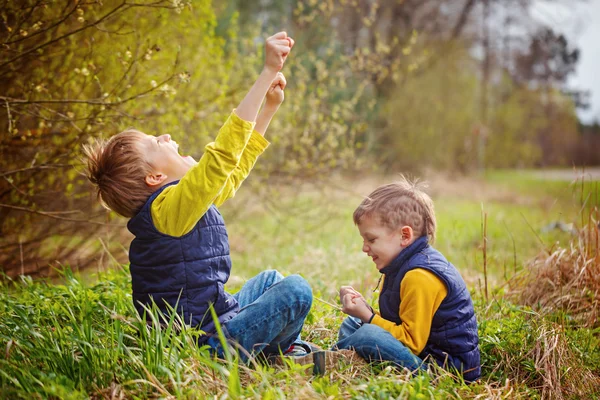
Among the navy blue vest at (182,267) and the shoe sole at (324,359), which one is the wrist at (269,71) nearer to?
the navy blue vest at (182,267)

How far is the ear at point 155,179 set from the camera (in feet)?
8.28

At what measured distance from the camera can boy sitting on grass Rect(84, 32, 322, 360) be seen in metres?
2.41

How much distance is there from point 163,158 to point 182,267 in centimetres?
51

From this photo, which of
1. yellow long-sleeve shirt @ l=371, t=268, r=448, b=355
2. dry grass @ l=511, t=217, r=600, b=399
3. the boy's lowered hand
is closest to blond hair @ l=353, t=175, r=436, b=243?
yellow long-sleeve shirt @ l=371, t=268, r=448, b=355

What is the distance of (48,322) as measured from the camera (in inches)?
108

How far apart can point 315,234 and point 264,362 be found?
17.3 feet

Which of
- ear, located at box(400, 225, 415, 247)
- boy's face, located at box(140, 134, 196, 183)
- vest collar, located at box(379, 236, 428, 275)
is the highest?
boy's face, located at box(140, 134, 196, 183)

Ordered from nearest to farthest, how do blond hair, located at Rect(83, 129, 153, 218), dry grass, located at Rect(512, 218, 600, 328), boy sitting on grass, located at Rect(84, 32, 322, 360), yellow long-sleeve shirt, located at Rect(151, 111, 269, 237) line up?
1. yellow long-sleeve shirt, located at Rect(151, 111, 269, 237)
2. boy sitting on grass, located at Rect(84, 32, 322, 360)
3. blond hair, located at Rect(83, 129, 153, 218)
4. dry grass, located at Rect(512, 218, 600, 328)

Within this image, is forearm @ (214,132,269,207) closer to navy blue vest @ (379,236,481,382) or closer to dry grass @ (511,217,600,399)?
navy blue vest @ (379,236,481,382)

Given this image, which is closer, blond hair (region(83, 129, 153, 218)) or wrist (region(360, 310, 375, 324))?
blond hair (region(83, 129, 153, 218))

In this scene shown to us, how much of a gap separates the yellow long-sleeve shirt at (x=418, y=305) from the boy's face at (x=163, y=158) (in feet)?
3.81

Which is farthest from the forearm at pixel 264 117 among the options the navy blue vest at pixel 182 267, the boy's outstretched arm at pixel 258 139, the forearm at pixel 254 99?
the navy blue vest at pixel 182 267

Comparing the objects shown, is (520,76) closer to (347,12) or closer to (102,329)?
(347,12)

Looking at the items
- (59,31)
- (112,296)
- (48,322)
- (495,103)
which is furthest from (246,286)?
(495,103)
